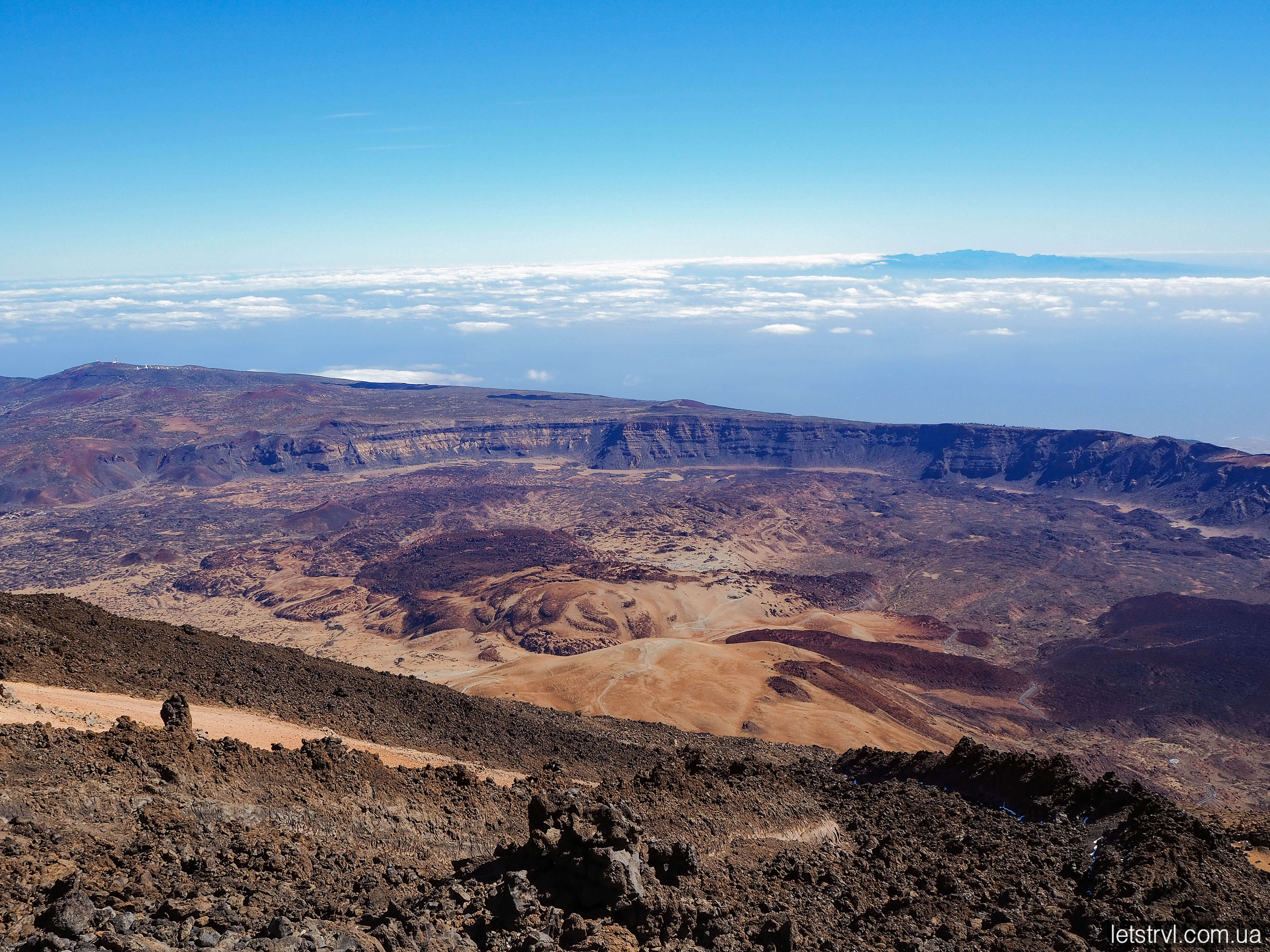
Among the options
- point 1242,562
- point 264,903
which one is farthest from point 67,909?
point 1242,562

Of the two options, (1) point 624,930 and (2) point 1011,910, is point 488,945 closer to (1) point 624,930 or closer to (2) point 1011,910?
(1) point 624,930

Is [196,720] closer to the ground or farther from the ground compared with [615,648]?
farther from the ground

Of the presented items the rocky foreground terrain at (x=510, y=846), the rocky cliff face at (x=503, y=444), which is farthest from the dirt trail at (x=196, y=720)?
the rocky cliff face at (x=503, y=444)

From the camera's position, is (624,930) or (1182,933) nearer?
(624,930)

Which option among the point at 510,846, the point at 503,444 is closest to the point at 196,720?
the point at 510,846

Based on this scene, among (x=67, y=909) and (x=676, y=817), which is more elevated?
(x=67, y=909)

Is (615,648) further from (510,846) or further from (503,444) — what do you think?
(503,444)

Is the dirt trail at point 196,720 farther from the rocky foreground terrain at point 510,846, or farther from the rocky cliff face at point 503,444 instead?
the rocky cliff face at point 503,444
